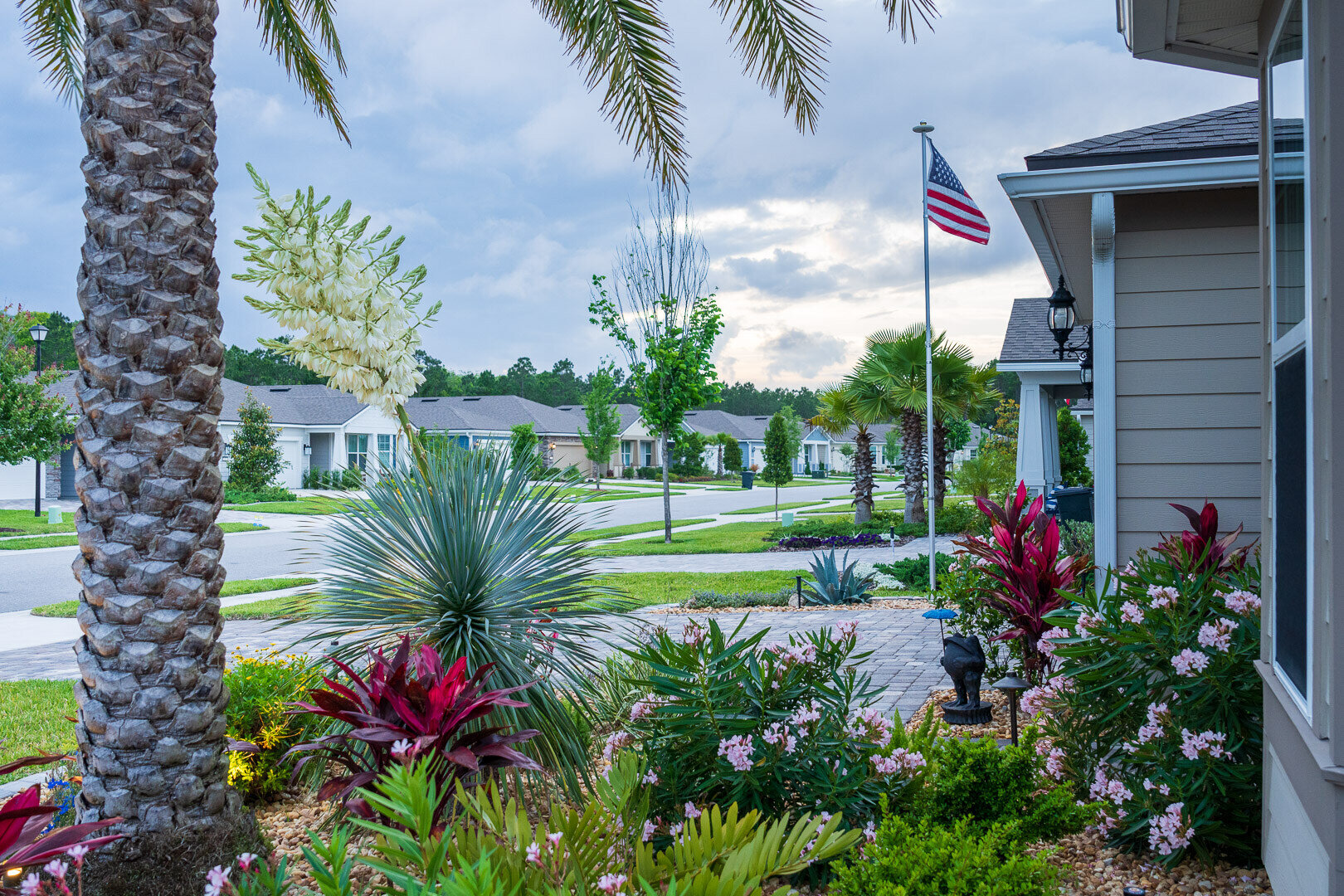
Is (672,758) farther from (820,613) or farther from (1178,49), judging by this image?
(820,613)

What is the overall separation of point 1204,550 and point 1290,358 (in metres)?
1.65

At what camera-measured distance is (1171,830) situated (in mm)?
3082

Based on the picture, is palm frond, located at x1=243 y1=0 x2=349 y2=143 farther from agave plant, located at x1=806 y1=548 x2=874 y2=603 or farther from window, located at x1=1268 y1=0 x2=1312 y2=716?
agave plant, located at x1=806 y1=548 x2=874 y2=603

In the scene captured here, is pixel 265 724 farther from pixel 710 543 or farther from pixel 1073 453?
Result: pixel 1073 453

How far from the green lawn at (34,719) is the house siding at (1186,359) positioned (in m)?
6.48

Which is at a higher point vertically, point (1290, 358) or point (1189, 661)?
point (1290, 358)

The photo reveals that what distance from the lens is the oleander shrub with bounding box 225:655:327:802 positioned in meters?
4.18

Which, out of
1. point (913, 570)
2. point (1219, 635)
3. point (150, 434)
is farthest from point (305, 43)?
point (913, 570)

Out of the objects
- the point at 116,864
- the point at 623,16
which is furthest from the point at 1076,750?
the point at 623,16

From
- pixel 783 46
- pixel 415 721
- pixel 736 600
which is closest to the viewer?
pixel 415 721

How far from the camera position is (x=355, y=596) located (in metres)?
3.98

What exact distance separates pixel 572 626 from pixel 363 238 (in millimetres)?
2859

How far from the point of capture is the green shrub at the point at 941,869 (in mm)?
2340

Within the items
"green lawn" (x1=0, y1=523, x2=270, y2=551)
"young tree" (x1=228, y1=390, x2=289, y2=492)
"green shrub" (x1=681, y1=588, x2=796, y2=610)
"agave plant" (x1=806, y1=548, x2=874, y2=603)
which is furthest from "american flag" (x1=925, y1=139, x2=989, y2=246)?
"young tree" (x1=228, y1=390, x2=289, y2=492)
